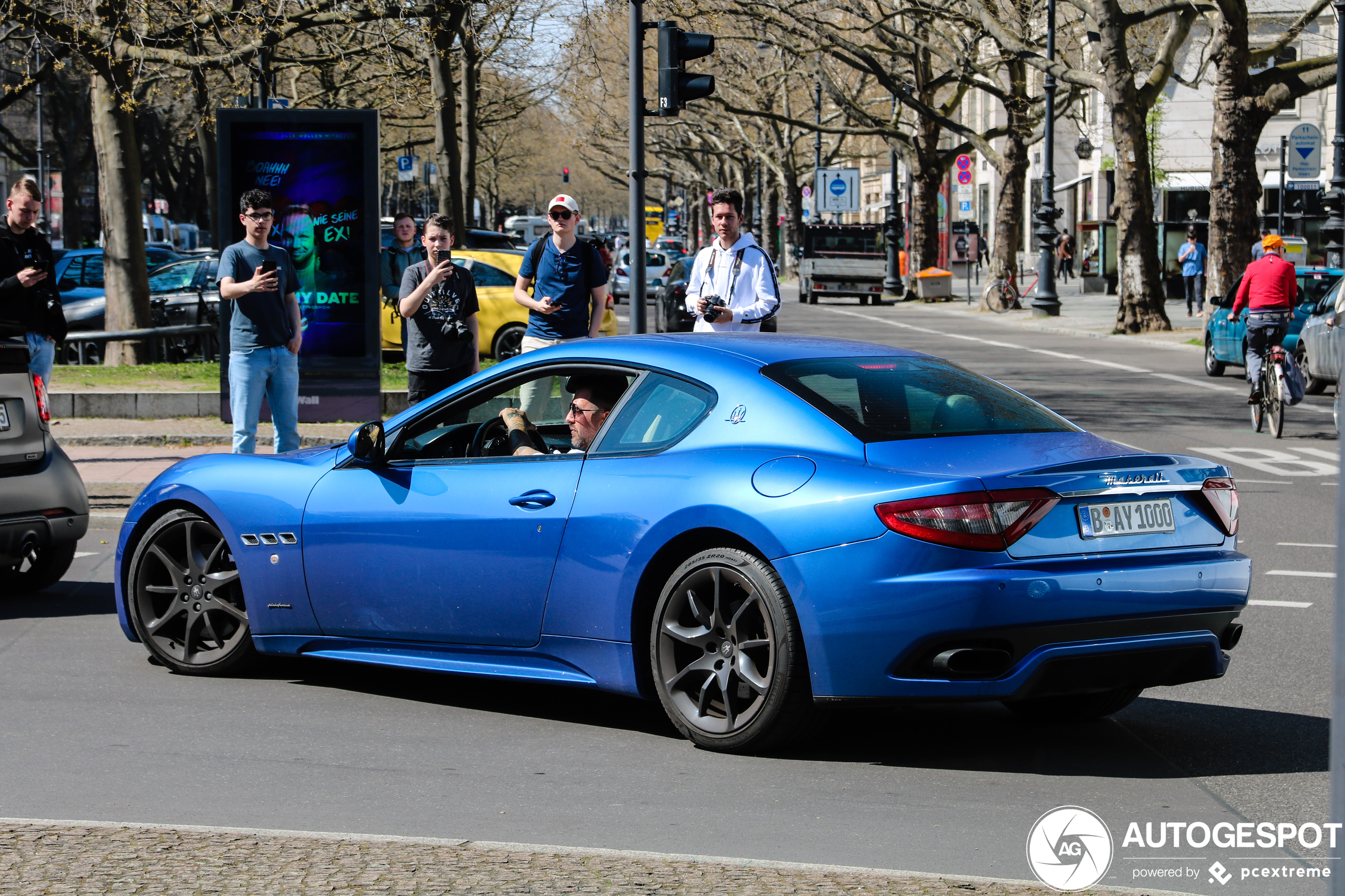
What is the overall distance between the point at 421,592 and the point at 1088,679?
7.52ft

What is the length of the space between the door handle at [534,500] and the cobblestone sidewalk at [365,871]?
1.68 m

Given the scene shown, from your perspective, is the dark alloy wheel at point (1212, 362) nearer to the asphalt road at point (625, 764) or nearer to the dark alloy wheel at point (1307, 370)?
the dark alloy wheel at point (1307, 370)

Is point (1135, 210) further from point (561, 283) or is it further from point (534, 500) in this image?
point (534, 500)

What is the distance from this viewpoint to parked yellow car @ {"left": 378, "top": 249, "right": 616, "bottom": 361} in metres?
21.4

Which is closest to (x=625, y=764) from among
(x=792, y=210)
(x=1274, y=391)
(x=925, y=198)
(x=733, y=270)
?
(x=733, y=270)

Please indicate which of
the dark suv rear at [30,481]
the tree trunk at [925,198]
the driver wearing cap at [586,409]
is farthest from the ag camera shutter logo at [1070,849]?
the tree trunk at [925,198]

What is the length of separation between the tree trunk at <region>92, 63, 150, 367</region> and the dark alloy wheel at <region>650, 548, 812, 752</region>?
50.9 feet

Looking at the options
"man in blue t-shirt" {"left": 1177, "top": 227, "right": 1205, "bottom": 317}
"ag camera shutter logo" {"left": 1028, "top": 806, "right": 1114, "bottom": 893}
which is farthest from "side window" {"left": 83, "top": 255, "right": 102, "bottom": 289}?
"man in blue t-shirt" {"left": 1177, "top": 227, "right": 1205, "bottom": 317}

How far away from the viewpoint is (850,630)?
192 inches

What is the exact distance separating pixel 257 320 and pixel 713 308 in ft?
9.00

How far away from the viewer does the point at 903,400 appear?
5.44 meters

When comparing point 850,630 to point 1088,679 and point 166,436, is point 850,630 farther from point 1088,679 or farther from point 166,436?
point 166,436

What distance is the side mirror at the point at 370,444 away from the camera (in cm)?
600

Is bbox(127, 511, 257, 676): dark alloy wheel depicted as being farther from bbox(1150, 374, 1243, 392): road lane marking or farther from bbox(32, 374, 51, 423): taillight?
bbox(1150, 374, 1243, 392): road lane marking
